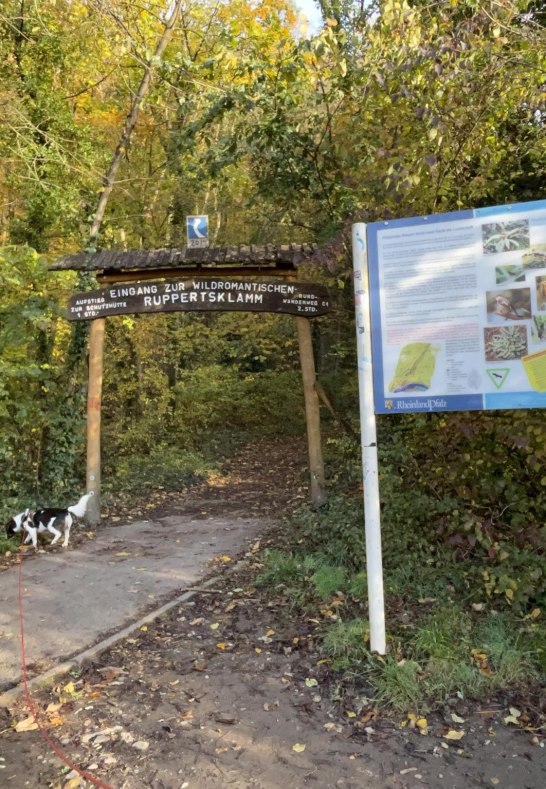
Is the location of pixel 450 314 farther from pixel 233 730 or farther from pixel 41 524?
pixel 41 524

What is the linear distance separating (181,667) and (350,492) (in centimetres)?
420

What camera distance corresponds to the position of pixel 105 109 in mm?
14883

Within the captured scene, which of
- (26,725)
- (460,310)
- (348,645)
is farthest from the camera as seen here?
(348,645)

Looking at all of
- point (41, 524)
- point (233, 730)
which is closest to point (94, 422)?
point (41, 524)

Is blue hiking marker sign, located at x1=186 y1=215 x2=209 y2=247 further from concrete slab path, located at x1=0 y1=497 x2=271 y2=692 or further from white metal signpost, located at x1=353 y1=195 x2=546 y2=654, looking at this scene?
white metal signpost, located at x1=353 y1=195 x2=546 y2=654

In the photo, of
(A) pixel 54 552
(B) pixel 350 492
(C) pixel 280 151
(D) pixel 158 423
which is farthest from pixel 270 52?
(D) pixel 158 423

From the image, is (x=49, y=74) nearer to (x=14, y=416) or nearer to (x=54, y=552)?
(x=14, y=416)

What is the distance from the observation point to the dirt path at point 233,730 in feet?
10.1

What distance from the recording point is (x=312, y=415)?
8680 millimetres

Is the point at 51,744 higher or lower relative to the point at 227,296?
lower

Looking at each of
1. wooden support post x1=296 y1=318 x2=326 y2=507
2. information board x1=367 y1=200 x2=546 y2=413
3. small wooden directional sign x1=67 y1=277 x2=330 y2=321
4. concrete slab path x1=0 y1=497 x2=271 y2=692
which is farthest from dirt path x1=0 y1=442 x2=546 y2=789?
small wooden directional sign x1=67 y1=277 x2=330 y2=321

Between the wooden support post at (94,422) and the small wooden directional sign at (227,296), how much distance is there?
2.62ft

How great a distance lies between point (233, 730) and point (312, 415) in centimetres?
551

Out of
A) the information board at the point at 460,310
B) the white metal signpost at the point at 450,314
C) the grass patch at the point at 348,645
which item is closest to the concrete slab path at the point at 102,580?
the grass patch at the point at 348,645
